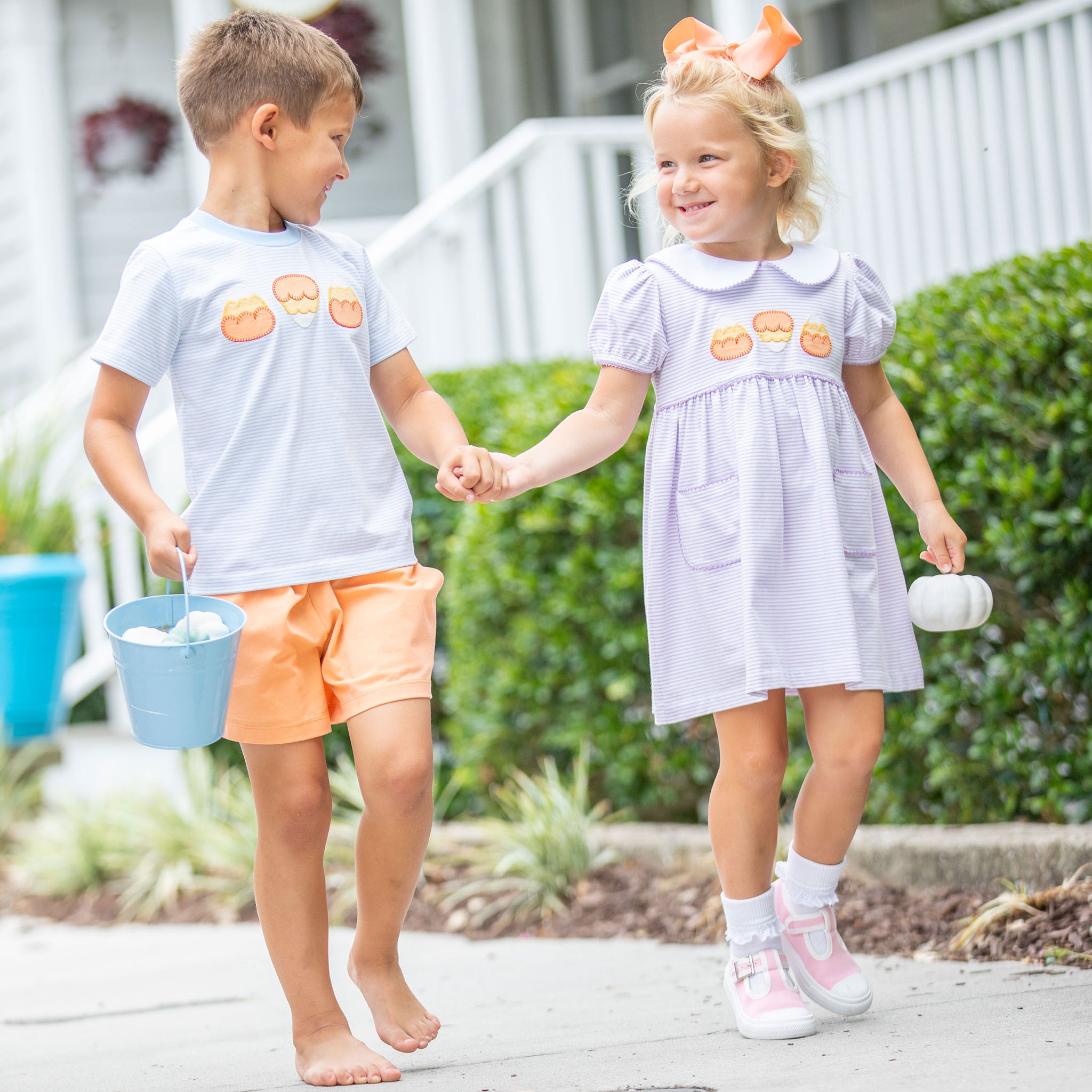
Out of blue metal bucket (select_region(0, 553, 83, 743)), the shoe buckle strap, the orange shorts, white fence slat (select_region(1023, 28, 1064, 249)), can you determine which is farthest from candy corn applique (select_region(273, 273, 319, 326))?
white fence slat (select_region(1023, 28, 1064, 249))

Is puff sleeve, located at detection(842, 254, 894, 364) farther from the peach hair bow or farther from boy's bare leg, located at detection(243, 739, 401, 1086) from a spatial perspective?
boy's bare leg, located at detection(243, 739, 401, 1086)

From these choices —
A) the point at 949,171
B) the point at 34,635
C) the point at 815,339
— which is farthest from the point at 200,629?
the point at 949,171

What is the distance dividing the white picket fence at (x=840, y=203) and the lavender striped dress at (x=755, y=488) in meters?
3.10

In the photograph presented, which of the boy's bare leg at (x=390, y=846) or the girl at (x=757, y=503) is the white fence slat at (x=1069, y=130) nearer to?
the girl at (x=757, y=503)

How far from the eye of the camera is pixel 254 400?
249cm

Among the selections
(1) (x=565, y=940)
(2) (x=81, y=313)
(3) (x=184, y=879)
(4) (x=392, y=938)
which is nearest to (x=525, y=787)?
(1) (x=565, y=940)

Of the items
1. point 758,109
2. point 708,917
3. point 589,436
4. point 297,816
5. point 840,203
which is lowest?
point 708,917

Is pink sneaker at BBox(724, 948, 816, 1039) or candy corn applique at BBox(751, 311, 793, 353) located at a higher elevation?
candy corn applique at BBox(751, 311, 793, 353)

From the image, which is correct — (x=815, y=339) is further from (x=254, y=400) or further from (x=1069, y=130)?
(x=1069, y=130)

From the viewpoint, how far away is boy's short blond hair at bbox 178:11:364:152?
2.53m

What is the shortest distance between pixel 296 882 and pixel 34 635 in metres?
4.06

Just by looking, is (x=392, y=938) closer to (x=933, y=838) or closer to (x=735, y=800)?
(x=735, y=800)

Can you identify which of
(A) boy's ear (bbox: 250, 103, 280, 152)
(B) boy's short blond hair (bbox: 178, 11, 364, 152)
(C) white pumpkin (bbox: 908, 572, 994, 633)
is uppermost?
(B) boy's short blond hair (bbox: 178, 11, 364, 152)

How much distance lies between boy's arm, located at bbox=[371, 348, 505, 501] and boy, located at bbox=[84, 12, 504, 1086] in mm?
11
